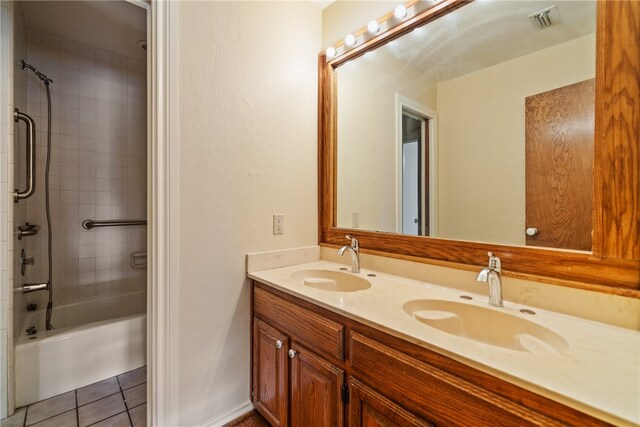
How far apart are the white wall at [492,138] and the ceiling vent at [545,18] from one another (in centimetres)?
9

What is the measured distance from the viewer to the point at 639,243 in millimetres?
816

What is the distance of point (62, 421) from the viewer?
1.45 meters

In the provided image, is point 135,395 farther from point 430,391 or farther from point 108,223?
point 430,391

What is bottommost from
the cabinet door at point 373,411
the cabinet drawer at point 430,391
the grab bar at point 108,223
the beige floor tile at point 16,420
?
the beige floor tile at point 16,420

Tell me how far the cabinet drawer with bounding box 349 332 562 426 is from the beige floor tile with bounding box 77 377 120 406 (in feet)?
5.45

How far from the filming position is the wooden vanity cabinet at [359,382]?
0.63m

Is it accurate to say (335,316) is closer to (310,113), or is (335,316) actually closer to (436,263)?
(436,263)

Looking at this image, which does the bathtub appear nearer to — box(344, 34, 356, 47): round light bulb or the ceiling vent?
box(344, 34, 356, 47): round light bulb

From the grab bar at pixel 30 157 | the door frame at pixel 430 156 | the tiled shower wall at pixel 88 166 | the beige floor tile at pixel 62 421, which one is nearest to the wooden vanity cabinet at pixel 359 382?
the door frame at pixel 430 156

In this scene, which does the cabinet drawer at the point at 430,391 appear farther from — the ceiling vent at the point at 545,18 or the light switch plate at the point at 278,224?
the ceiling vent at the point at 545,18

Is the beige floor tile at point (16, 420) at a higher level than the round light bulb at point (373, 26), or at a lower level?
lower

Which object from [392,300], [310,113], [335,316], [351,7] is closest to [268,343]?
[335,316]

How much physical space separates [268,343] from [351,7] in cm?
192

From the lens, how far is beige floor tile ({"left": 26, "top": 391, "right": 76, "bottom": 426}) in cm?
147
